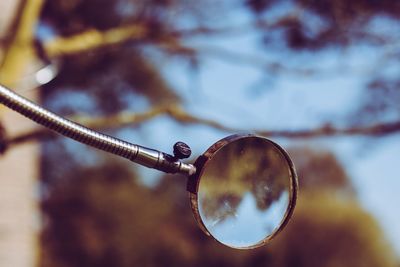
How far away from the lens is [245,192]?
0.93 metres

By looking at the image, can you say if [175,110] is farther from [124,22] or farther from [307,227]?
[307,227]

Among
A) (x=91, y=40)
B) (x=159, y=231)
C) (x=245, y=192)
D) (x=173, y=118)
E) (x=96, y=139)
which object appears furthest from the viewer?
(x=159, y=231)

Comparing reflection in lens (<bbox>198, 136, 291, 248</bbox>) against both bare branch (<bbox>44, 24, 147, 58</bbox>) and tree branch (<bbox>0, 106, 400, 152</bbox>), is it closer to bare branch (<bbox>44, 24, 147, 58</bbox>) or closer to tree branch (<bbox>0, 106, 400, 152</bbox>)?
tree branch (<bbox>0, 106, 400, 152</bbox>)

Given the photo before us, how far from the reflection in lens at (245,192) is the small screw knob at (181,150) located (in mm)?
39

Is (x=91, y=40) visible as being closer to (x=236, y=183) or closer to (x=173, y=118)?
(x=173, y=118)

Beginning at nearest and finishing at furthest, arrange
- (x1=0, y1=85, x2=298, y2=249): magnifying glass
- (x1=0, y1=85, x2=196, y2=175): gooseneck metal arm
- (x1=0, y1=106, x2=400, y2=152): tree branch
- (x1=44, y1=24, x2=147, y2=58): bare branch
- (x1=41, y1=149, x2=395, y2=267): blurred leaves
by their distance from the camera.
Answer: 1. (x1=0, y1=85, x2=196, y2=175): gooseneck metal arm
2. (x1=0, y1=85, x2=298, y2=249): magnifying glass
3. (x1=0, y1=106, x2=400, y2=152): tree branch
4. (x1=44, y1=24, x2=147, y2=58): bare branch
5. (x1=41, y1=149, x2=395, y2=267): blurred leaves

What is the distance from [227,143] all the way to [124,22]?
279 cm

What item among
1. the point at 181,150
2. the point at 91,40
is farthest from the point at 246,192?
the point at 91,40

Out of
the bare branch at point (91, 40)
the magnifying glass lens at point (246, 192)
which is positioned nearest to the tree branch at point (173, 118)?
the bare branch at point (91, 40)

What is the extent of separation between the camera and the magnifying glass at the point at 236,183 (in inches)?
31.6

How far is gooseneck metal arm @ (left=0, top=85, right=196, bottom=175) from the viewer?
700 millimetres

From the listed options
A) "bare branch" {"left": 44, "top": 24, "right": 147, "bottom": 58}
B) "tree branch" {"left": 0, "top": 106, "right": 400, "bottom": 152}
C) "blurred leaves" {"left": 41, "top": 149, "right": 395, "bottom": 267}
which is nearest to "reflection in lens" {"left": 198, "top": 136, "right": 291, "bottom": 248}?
"tree branch" {"left": 0, "top": 106, "right": 400, "bottom": 152}

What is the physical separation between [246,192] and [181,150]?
0.51 feet

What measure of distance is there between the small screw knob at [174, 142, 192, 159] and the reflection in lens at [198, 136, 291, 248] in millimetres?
39
